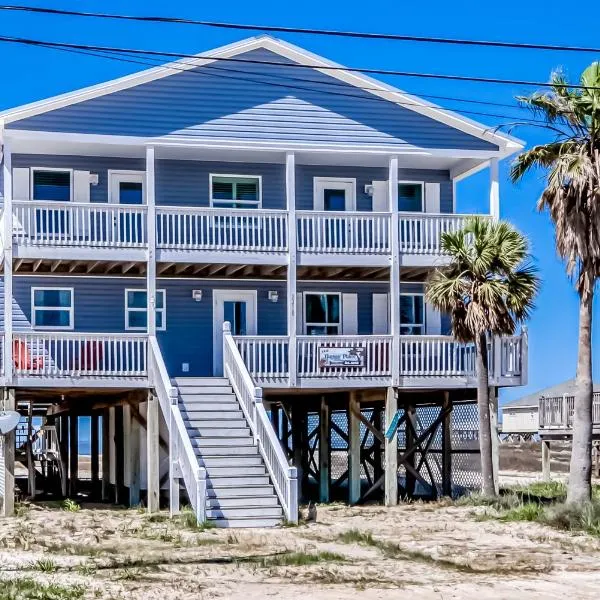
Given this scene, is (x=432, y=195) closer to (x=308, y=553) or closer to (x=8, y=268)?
(x=8, y=268)

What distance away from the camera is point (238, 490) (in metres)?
24.4

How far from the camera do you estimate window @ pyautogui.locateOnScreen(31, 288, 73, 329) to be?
99.6ft

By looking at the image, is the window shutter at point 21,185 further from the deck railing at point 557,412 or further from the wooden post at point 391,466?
the deck railing at point 557,412

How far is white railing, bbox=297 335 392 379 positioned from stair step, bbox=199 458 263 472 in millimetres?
3736

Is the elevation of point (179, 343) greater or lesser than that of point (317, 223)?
lesser

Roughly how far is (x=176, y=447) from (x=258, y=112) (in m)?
8.78

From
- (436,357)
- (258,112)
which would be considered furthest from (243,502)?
(258,112)

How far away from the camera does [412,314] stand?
32.3 metres

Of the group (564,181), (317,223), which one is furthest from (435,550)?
(317,223)

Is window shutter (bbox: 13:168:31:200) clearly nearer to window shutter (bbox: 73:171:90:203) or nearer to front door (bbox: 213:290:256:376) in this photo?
window shutter (bbox: 73:171:90:203)

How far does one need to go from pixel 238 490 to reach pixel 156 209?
7.07 m

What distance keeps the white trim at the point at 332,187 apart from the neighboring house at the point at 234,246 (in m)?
0.04

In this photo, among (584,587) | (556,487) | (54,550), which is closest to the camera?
(584,587)

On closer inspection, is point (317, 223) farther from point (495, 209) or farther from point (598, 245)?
point (598, 245)
